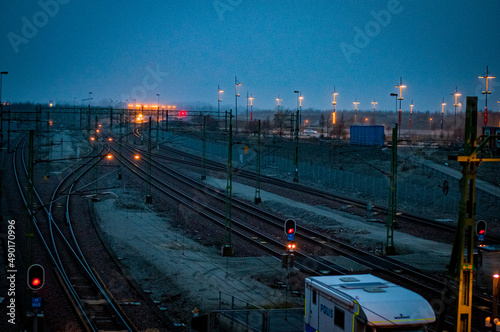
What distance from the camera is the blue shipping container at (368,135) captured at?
6731 cm

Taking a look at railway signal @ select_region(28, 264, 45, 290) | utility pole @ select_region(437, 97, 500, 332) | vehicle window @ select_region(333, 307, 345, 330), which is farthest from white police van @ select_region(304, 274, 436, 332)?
railway signal @ select_region(28, 264, 45, 290)

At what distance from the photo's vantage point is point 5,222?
1172 inches

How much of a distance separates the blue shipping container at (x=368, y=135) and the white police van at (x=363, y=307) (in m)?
55.4

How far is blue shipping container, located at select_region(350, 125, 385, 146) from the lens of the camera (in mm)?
67312

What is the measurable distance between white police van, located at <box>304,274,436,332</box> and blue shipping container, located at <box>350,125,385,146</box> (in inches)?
2183

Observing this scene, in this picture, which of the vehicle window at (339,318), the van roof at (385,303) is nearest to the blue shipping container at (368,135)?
the van roof at (385,303)

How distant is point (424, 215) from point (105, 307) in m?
24.2

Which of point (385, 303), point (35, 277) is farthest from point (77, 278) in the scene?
point (385, 303)

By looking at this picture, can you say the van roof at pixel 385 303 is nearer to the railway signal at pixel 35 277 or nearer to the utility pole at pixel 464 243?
the utility pole at pixel 464 243

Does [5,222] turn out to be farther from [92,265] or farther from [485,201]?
[485,201]

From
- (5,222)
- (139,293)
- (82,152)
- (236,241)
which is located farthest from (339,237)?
(82,152)

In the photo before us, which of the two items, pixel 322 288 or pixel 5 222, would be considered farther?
pixel 5 222

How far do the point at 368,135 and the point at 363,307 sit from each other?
59.9m

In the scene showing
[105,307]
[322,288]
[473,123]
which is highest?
[473,123]
